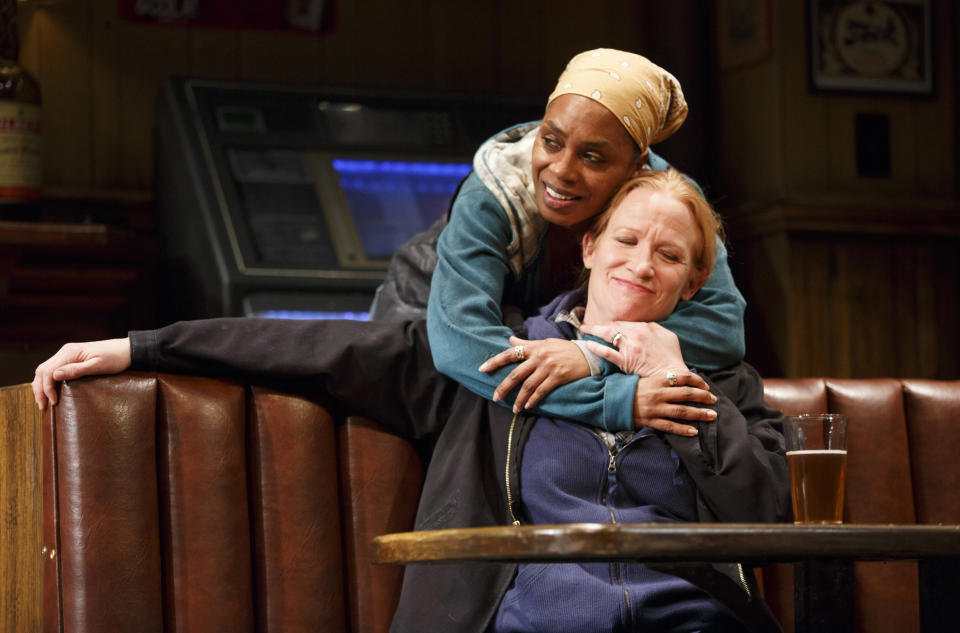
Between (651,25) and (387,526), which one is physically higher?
(651,25)

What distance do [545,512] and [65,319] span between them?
6.23 ft

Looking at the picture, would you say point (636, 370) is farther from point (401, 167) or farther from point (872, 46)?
point (872, 46)

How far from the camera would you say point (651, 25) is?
12.8ft

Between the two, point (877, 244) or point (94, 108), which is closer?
point (94, 108)

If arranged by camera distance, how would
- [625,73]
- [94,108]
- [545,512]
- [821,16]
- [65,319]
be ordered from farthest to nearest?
[821,16], [94,108], [65,319], [625,73], [545,512]

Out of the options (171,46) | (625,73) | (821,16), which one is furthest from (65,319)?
(821,16)

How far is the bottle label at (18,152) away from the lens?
311 cm

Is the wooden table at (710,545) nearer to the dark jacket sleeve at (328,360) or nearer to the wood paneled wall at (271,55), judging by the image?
the dark jacket sleeve at (328,360)

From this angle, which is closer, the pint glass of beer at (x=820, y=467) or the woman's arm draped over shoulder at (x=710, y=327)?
the pint glass of beer at (x=820, y=467)

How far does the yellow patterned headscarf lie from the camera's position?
6.53 ft

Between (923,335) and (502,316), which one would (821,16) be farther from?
(502,316)

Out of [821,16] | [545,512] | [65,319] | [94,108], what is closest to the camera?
[545,512]

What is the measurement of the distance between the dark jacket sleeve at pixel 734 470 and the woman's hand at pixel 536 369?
0.17m

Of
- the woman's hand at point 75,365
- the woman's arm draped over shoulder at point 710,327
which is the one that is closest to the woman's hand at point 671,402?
the woman's arm draped over shoulder at point 710,327
